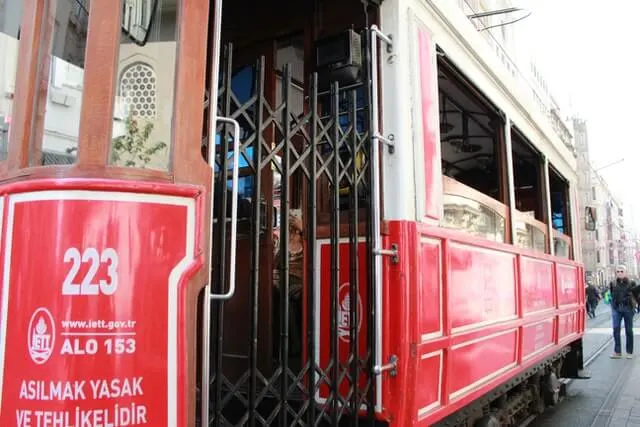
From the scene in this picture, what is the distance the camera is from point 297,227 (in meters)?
3.60

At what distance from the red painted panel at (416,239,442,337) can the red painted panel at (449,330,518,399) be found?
30 cm

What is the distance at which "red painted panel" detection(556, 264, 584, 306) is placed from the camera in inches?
225

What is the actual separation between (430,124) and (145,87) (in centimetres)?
166

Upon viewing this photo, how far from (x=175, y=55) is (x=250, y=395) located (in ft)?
4.04

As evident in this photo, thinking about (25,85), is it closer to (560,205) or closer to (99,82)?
(99,82)

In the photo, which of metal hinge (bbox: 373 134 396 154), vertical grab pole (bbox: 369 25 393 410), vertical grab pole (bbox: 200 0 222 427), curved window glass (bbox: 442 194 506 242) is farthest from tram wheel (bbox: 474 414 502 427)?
vertical grab pole (bbox: 200 0 222 427)

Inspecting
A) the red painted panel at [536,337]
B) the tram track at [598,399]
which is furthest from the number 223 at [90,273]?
the tram track at [598,399]

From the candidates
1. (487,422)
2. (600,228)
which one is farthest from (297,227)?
(600,228)

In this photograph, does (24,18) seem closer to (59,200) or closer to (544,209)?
(59,200)

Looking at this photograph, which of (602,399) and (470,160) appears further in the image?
(602,399)

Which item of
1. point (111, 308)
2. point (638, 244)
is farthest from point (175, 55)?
point (638, 244)

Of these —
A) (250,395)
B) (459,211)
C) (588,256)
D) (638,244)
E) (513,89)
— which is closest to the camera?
(250,395)

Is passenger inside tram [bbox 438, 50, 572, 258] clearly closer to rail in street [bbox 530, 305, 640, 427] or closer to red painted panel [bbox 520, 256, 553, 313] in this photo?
red painted panel [bbox 520, 256, 553, 313]

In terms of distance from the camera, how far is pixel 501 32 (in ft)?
22.5
